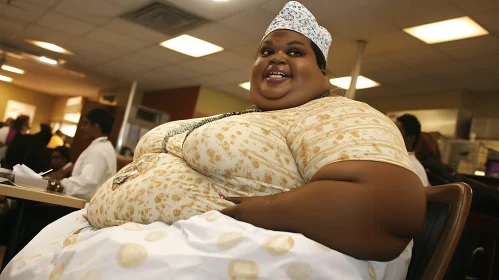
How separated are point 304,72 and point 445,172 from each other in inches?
94.3

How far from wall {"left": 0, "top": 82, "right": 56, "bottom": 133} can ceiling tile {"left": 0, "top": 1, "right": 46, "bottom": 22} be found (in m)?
9.21

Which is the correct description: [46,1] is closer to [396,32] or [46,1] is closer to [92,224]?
[396,32]

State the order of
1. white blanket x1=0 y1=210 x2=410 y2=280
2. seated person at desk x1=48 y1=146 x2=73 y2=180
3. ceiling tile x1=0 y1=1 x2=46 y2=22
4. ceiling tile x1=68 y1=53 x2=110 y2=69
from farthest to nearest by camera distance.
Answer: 1. ceiling tile x1=68 y1=53 x2=110 y2=69
2. ceiling tile x1=0 y1=1 x2=46 y2=22
3. seated person at desk x1=48 y1=146 x2=73 y2=180
4. white blanket x1=0 y1=210 x2=410 y2=280

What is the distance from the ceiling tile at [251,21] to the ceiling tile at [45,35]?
3.77m

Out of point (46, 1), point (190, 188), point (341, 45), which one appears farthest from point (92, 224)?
point (46, 1)

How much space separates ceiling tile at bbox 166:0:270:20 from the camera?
4930mm

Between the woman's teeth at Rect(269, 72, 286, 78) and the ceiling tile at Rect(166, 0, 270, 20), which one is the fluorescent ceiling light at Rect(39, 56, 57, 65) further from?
the woman's teeth at Rect(269, 72, 286, 78)

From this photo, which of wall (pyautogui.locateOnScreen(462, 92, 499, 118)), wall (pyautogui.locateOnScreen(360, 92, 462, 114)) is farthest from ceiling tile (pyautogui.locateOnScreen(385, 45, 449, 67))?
wall (pyautogui.locateOnScreen(462, 92, 499, 118))

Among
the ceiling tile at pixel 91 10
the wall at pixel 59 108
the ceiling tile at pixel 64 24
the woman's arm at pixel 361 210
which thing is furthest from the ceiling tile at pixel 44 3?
the wall at pixel 59 108

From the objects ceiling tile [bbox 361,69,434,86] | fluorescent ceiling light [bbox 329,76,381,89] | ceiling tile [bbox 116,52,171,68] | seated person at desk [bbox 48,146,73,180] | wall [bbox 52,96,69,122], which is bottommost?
seated person at desk [bbox 48,146,73,180]

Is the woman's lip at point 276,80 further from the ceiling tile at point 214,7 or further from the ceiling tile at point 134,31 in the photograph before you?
the ceiling tile at point 134,31

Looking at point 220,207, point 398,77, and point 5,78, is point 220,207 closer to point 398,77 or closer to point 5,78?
point 398,77

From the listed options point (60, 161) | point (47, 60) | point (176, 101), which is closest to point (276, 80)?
point (60, 161)

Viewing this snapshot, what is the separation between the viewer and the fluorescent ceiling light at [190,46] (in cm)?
669
